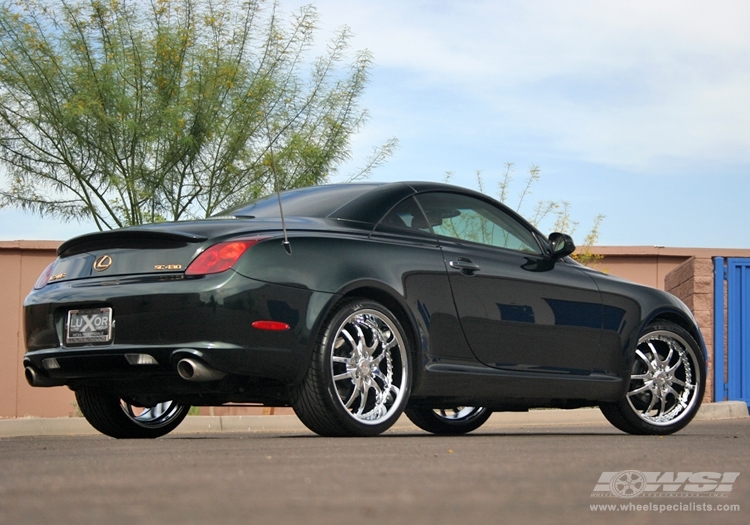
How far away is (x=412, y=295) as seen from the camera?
6.03 m

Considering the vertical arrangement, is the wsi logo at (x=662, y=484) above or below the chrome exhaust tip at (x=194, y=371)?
below

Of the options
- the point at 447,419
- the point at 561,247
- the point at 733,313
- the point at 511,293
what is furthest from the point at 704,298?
the point at 511,293

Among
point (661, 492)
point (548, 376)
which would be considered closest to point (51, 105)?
point (548, 376)

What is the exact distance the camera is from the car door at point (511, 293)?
253 inches

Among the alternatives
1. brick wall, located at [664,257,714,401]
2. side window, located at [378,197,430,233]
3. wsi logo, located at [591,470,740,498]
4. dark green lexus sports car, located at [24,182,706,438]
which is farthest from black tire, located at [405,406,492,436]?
brick wall, located at [664,257,714,401]

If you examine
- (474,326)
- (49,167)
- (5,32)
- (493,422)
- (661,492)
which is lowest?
(493,422)

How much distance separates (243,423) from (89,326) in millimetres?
4933

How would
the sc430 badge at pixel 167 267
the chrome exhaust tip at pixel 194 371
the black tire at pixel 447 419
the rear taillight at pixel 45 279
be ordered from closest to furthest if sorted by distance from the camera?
the chrome exhaust tip at pixel 194 371 → the sc430 badge at pixel 167 267 → the rear taillight at pixel 45 279 → the black tire at pixel 447 419

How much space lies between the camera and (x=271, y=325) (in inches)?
213

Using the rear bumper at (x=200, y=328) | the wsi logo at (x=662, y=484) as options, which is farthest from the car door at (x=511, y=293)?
the wsi logo at (x=662, y=484)

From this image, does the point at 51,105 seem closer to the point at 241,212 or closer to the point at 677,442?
the point at 241,212

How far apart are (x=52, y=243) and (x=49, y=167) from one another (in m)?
2.56

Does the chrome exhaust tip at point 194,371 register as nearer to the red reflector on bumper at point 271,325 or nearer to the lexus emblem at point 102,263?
the red reflector on bumper at point 271,325

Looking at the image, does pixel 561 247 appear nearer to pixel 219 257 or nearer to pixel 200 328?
pixel 219 257
